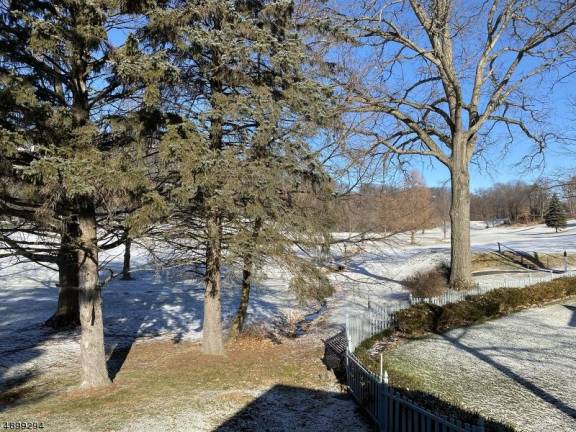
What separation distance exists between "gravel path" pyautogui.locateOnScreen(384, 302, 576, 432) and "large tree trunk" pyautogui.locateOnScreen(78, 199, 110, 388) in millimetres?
5384

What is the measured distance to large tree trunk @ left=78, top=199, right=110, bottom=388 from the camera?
762cm

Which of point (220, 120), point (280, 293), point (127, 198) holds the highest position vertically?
point (220, 120)

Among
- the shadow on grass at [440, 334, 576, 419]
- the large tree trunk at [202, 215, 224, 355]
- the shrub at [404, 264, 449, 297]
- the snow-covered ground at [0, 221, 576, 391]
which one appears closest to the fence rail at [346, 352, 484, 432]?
the shadow on grass at [440, 334, 576, 419]

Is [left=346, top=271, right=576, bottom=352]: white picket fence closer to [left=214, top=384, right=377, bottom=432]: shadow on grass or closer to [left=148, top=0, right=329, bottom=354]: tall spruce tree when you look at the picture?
[left=214, top=384, right=377, bottom=432]: shadow on grass

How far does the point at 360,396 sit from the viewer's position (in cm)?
681

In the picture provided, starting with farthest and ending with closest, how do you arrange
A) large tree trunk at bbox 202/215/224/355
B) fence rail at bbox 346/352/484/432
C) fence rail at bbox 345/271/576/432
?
large tree trunk at bbox 202/215/224/355
fence rail at bbox 345/271/576/432
fence rail at bbox 346/352/484/432

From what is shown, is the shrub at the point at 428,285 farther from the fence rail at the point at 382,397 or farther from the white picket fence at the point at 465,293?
the fence rail at the point at 382,397

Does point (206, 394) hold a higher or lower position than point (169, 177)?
lower

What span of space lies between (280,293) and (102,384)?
44.0ft

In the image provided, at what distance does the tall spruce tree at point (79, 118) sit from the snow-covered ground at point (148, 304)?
1.71 metres

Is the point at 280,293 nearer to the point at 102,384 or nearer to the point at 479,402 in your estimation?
the point at 102,384

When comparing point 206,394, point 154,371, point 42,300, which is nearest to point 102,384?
point 154,371

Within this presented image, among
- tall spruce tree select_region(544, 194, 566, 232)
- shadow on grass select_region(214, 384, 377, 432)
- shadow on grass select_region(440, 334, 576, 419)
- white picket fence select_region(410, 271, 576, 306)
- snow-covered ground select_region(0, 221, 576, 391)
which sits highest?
tall spruce tree select_region(544, 194, 566, 232)

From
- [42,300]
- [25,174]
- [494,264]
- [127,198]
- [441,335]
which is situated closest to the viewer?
[25,174]
